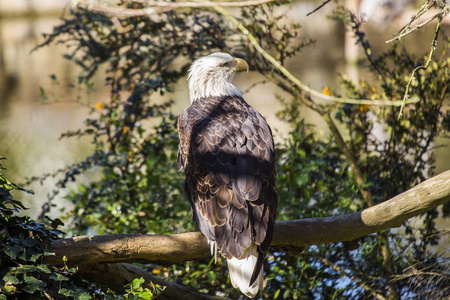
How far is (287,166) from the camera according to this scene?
4.36m

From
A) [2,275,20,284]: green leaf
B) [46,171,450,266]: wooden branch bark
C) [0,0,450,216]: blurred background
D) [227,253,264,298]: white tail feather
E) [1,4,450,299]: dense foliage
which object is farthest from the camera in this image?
[0,0,450,216]: blurred background

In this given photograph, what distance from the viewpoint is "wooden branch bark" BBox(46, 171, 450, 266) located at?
2.95m

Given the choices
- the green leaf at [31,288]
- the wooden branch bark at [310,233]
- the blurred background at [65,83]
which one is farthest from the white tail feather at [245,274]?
the blurred background at [65,83]

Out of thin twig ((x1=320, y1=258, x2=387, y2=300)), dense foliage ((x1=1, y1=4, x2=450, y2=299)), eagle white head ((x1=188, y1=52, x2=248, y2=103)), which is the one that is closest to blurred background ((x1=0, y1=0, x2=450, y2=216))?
dense foliage ((x1=1, y1=4, x2=450, y2=299))

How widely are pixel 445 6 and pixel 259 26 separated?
2.17m

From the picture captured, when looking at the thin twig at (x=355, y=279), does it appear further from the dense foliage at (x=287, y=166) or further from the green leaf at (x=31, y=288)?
the green leaf at (x=31, y=288)

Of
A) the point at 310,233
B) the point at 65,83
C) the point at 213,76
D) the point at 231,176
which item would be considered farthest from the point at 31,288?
the point at 65,83

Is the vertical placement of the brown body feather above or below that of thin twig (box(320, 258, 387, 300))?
above

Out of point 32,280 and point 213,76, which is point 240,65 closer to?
point 213,76

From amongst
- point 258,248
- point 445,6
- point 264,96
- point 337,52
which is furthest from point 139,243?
point 337,52

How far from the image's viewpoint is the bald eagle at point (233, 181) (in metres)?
3.13

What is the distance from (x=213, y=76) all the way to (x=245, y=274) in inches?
55.7

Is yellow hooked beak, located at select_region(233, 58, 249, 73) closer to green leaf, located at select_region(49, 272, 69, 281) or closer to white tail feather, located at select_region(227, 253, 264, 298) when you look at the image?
white tail feather, located at select_region(227, 253, 264, 298)

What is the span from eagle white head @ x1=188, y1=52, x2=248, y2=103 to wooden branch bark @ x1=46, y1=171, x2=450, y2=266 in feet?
3.73
